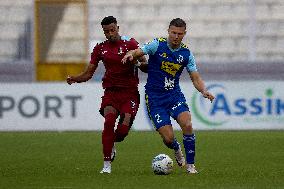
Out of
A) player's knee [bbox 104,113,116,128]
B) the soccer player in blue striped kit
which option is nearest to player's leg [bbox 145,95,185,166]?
the soccer player in blue striped kit

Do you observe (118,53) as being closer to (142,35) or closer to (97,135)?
(97,135)

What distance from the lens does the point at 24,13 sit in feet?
82.2

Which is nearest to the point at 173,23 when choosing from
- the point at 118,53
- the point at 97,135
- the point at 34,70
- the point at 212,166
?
the point at 118,53

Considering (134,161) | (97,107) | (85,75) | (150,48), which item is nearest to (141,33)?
(97,107)

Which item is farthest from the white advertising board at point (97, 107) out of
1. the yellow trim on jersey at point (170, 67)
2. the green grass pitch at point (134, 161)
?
the yellow trim on jersey at point (170, 67)

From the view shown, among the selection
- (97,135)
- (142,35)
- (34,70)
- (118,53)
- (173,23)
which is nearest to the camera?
(173,23)

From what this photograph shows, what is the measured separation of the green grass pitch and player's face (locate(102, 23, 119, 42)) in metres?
1.69

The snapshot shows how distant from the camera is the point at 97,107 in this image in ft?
71.1

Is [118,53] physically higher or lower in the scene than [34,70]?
higher

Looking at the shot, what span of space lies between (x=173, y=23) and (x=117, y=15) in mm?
14348

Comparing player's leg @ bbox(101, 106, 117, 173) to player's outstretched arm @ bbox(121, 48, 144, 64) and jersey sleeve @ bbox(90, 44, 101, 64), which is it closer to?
jersey sleeve @ bbox(90, 44, 101, 64)

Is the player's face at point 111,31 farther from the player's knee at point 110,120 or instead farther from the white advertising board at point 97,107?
the white advertising board at point 97,107

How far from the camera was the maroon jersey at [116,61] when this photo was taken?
41.0 feet

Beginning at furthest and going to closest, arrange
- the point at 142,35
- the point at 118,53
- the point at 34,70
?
the point at 142,35 < the point at 34,70 < the point at 118,53
